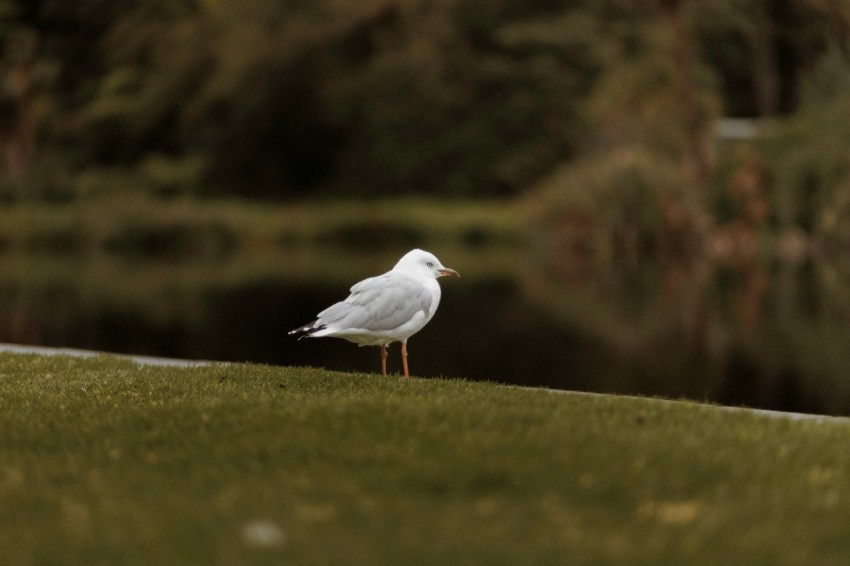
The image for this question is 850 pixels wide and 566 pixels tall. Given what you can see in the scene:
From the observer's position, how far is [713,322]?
66.5 ft

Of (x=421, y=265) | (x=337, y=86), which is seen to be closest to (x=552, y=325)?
(x=421, y=265)

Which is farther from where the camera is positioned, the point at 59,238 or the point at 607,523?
the point at 59,238

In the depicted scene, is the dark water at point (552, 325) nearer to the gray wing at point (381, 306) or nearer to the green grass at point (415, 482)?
the gray wing at point (381, 306)

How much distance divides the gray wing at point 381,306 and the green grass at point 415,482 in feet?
2.51

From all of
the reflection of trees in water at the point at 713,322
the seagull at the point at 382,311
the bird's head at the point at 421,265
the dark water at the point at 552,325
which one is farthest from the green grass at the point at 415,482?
the reflection of trees in water at the point at 713,322

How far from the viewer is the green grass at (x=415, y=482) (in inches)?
190

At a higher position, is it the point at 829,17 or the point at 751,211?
the point at 829,17

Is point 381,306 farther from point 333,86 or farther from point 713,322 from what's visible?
point 333,86

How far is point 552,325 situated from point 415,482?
14.4m

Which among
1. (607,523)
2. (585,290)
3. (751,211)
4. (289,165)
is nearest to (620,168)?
(751,211)

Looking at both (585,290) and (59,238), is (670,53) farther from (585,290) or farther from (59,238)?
(59,238)

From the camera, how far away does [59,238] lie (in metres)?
40.2

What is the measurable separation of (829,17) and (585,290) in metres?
22.7

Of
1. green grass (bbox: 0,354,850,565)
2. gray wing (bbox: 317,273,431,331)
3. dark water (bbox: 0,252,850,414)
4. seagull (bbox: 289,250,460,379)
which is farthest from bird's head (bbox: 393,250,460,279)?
dark water (bbox: 0,252,850,414)
